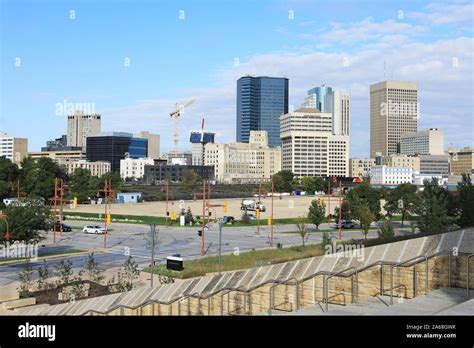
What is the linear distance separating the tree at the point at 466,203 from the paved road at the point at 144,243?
9.89m

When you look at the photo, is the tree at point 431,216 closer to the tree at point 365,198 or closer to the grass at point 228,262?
the grass at point 228,262

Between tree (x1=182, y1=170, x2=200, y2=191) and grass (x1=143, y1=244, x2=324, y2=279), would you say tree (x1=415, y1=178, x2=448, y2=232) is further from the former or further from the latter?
tree (x1=182, y1=170, x2=200, y2=191)

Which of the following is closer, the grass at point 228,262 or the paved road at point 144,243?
the grass at point 228,262

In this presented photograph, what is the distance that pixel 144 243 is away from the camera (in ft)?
158

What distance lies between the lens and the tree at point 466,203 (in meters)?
40.3

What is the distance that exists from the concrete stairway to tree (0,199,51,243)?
90.1 ft

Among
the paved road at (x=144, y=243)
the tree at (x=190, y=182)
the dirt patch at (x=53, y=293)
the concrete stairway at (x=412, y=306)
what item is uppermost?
the tree at (x=190, y=182)

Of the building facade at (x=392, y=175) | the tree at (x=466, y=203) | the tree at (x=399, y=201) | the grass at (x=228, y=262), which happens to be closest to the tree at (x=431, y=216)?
the tree at (x=466, y=203)

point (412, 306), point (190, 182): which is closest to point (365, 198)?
point (412, 306)

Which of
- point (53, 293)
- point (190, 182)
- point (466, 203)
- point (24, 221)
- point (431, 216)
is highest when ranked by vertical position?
point (190, 182)

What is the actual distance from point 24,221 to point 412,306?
29.6m

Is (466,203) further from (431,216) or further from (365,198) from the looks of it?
(365,198)

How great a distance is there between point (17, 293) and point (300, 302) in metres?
17.7
